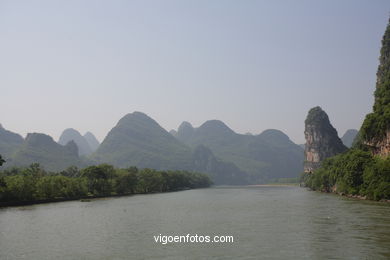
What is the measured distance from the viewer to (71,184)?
418ft

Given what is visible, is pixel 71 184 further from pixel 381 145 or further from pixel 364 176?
pixel 381 145

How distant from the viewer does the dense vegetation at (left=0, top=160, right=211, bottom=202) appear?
3979 inches

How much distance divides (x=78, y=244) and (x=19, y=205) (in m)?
61.6

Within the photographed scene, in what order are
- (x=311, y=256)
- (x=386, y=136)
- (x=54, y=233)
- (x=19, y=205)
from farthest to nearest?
(x=386, y=136) < (x=19, y=205) < (x=54, y=233) < (x=311, y=256)

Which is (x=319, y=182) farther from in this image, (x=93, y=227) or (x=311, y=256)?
(x=311, y=256)

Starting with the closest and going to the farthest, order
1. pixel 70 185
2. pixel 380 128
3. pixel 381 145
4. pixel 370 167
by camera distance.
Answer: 1. pixel 370 167
2. pixel 380 128
3. pixel 70 185
4. pixel 381 145

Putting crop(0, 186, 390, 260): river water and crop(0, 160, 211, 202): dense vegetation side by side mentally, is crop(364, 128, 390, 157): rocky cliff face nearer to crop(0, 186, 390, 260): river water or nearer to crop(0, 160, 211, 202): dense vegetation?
crop(0, 186, 390, 260): river water

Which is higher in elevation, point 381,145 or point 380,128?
point 380,128

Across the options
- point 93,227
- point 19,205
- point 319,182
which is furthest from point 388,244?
point 319,182

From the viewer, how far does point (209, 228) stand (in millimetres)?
53625

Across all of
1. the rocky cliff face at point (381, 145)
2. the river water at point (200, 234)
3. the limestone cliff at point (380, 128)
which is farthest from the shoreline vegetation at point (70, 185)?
the limestone cliff at point (380, 128)

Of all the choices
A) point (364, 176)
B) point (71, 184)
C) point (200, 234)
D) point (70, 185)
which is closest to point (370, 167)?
point (364, 176)

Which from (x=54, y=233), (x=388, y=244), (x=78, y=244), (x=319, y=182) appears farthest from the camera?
(x=319, y=182)

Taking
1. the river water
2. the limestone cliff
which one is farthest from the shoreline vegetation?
the limestone cliff
